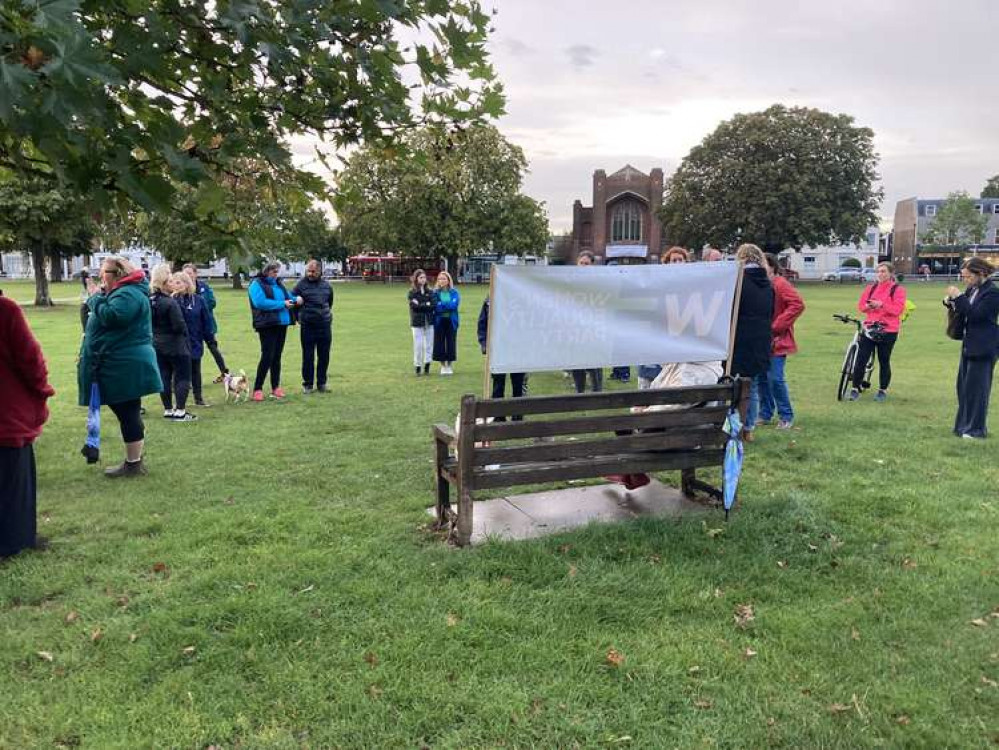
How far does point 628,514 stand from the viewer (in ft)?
18.2

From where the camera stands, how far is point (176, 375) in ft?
31.2

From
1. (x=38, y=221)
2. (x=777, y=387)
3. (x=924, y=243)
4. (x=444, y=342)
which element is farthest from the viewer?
(x=924, y=243)

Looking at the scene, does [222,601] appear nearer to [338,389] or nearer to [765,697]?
[765,697]

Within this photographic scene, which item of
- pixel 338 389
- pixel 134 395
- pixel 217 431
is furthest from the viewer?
pixel 338 389

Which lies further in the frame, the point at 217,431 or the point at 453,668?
the point at 217,431

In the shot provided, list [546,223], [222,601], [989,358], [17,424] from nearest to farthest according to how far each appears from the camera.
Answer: [222,601]
[17,424]
[989,358]
[546,223]

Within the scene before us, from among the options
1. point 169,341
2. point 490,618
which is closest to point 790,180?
point 169,341

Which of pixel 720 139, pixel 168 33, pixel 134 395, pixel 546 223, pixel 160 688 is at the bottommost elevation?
pixel 160 688

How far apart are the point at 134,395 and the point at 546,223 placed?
188ft

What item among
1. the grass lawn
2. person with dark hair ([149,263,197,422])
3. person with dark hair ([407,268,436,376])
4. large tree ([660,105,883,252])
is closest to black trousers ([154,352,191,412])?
person with dark hair ([149,263,197,422])

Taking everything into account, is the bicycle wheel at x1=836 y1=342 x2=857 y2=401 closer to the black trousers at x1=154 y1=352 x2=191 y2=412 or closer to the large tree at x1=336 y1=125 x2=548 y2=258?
the black trousers at x1=154 y1=352 x2=191 y2=412

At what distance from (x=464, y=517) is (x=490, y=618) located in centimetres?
99

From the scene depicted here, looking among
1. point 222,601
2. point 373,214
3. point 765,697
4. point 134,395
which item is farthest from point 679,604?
point 373,214

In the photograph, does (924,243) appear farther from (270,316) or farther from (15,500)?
(15,500)
